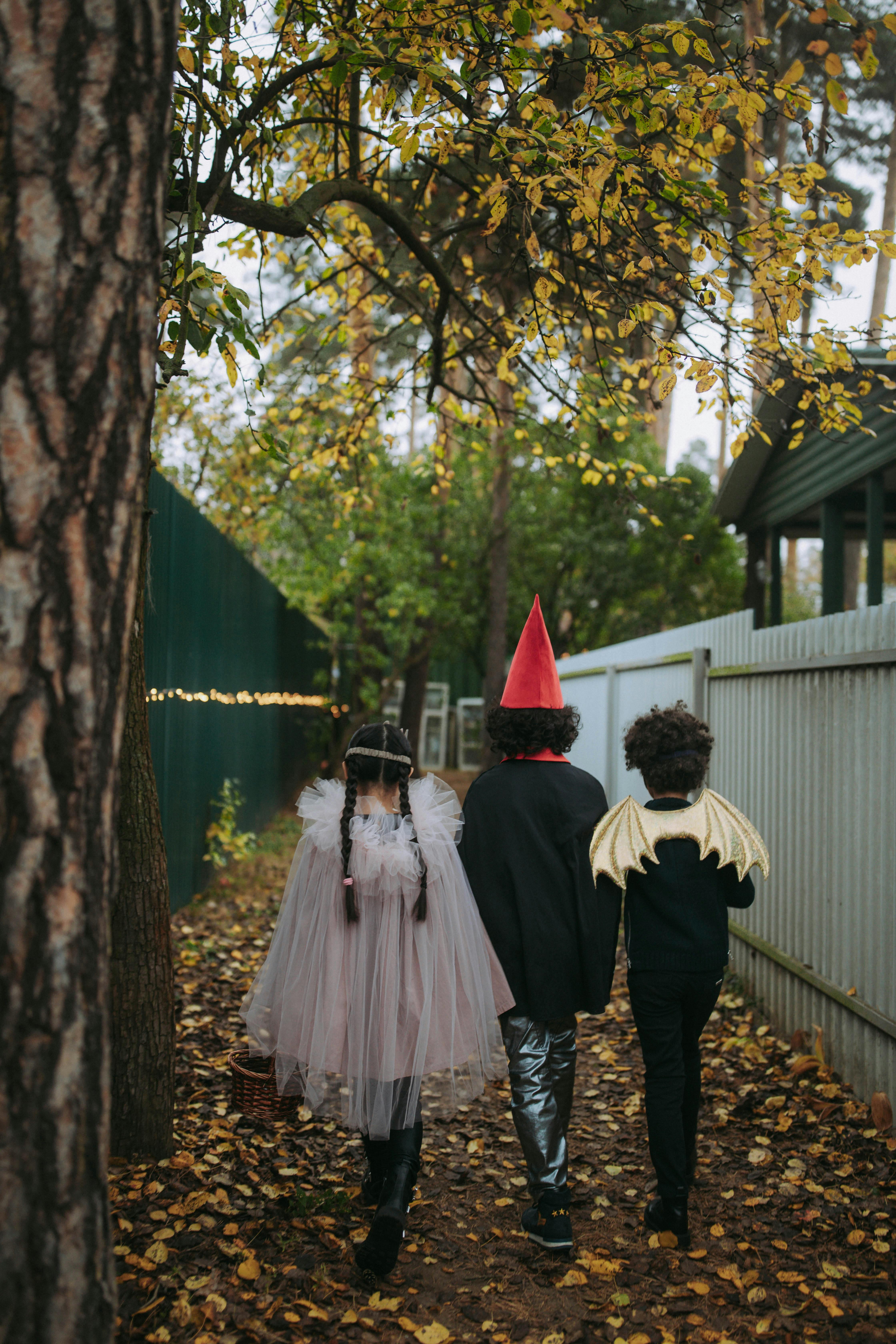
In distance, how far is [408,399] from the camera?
28.0 feet

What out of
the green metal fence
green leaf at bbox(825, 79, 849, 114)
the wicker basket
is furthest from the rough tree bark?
the green metal fence

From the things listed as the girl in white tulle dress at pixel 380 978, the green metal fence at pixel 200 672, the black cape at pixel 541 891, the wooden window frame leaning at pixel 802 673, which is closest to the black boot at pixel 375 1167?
the girl in white tulle dress at pixel 380 978

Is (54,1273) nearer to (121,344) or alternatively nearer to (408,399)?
(121,344)

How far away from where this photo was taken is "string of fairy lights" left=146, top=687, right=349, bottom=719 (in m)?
5.91

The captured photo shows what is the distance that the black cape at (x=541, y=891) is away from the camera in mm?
3348

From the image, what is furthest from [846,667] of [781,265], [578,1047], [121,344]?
[121,344]

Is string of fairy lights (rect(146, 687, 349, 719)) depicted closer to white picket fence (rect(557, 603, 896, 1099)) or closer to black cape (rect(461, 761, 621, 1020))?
black cape (rect(461, 761, 621, 1020))

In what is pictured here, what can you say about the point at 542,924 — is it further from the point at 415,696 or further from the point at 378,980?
the point at 415,696

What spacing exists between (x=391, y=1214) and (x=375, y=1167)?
0.37 meters

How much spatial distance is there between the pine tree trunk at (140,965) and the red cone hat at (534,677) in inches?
52.5

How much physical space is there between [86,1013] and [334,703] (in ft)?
46.3

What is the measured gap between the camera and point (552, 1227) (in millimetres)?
3154

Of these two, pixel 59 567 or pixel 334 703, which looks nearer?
pixel 59 567

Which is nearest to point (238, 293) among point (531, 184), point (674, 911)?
point (531, 184)
